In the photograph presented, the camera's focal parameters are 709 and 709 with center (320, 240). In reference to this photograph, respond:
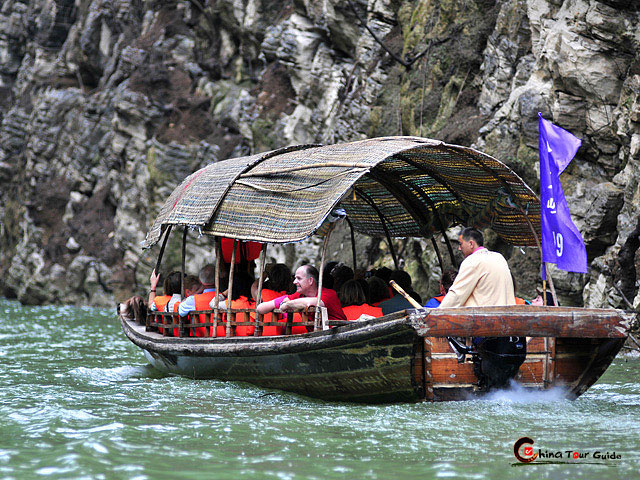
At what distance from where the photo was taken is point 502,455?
4.90 meters

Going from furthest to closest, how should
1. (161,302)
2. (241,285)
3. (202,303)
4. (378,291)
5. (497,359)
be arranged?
(161,302) < (241,285) < (202,303) < (378,291) < (497,359)

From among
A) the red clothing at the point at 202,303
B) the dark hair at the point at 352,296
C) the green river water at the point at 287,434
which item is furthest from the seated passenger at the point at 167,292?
the dark hair at the point at 352,296

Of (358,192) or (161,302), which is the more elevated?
(358,192)

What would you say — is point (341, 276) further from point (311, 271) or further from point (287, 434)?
point (287, 434)

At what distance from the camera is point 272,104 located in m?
26.4

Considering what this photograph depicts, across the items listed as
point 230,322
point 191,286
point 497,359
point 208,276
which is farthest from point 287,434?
point 191,286

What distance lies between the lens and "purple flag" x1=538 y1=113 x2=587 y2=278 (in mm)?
7395

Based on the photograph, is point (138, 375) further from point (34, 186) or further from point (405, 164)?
point (34, 186)

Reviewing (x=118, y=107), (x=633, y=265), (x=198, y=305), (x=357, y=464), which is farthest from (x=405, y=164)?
(x=118, y=107)

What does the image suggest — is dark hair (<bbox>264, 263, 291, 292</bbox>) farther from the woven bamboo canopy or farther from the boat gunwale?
the boat gunwale

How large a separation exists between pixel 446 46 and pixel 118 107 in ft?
58.6

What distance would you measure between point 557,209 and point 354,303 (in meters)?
2.38

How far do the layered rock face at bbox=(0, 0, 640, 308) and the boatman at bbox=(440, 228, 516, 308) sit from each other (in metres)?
4.25

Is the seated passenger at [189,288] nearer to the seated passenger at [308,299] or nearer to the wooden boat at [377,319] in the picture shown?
the wooden boat at [377,319]
